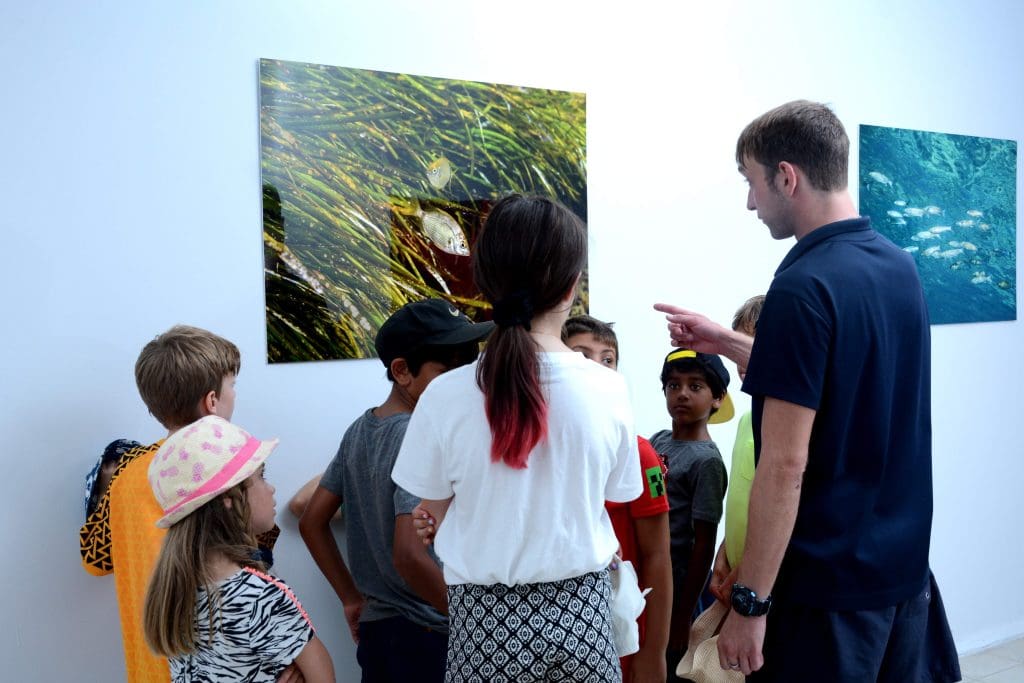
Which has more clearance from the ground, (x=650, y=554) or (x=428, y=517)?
(x=428, y=517)

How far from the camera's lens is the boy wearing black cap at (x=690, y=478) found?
239 centimetres

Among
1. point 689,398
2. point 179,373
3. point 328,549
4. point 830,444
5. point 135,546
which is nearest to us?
point 830,444

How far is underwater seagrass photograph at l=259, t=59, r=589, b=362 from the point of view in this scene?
2.38 meters

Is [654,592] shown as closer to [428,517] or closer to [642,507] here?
[642,507]

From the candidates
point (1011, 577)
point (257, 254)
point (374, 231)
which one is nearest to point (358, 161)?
point (374, 231)

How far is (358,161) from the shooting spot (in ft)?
8.15

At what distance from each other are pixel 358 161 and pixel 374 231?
7.6 inches

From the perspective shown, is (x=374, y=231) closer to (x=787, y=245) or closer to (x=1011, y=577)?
(x=787, y=245)

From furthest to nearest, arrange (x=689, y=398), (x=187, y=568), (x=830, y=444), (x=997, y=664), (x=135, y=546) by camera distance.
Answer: (x=997, y=664), (x=689, y=398), (x=135, y=546), (x=830, y=444), (x=187, y=568)

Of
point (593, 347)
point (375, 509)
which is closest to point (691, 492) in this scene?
point (593, 347)

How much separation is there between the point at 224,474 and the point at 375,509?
1.67 ft

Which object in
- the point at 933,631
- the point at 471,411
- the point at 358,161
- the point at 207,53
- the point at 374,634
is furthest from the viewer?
the point at 358,161

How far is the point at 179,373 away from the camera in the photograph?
192cm

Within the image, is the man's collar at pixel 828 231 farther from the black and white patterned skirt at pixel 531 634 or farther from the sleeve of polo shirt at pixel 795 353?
the black and white patterned skirt at pixel 531 634
